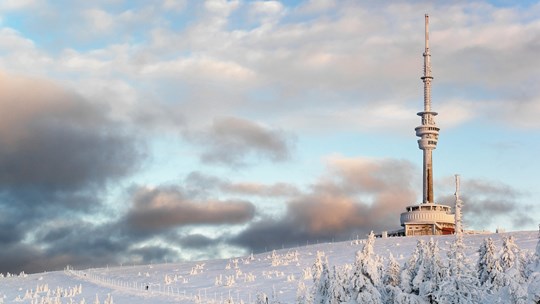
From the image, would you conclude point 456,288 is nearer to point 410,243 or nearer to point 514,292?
point 514,292

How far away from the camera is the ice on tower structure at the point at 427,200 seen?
14162 cm

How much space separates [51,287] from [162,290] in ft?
59.3

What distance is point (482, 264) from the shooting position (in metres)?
48.0

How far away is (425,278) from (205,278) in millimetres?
51591

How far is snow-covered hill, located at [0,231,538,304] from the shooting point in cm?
7838

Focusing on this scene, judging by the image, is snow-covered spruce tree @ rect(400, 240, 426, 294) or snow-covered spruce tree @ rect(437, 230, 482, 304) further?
snow-covered spruce tree @ rect(400, 240, 426, 294)

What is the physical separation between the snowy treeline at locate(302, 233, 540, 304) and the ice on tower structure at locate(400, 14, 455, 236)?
304 ft

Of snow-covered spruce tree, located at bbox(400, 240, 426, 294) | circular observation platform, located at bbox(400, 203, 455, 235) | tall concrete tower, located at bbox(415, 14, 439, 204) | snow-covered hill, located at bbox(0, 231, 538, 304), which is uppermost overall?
tall concrete tower, located at bbox(415, 14, 439, 204)

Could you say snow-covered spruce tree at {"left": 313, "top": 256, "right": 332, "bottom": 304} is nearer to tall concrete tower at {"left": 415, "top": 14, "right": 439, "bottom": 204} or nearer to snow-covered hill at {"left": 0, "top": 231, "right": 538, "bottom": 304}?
snow-covered hill at {"left": 0, "top": 231, "right": 538, "bottom": 304}

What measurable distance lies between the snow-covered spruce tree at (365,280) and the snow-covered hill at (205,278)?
74.5ft

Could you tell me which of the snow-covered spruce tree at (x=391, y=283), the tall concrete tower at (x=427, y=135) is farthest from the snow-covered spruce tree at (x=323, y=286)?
the tall concrete tower at (x=427, y=135)

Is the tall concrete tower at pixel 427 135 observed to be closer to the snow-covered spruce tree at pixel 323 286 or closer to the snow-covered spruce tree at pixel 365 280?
the snow-covered spruce tree at pixel 323 286

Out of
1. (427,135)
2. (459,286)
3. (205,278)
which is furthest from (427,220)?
(459,286)

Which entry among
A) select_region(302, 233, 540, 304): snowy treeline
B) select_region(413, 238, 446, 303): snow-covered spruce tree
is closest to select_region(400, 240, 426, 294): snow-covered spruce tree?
select_region(302, 233, 540, 304): snowy treeline
